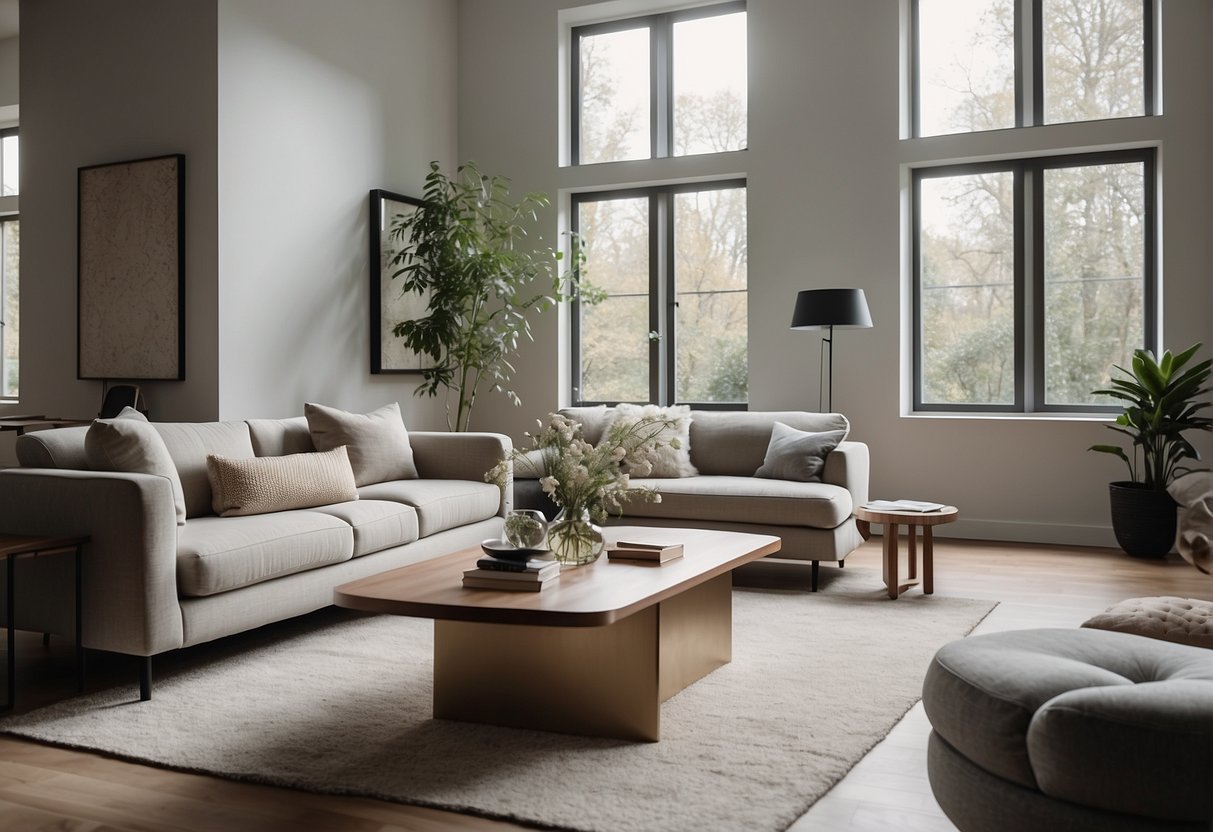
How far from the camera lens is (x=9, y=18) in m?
7.05

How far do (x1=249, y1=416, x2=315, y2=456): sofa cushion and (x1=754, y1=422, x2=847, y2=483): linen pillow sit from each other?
225cm

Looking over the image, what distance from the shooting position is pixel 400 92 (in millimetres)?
6691

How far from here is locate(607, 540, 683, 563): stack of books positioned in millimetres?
3225

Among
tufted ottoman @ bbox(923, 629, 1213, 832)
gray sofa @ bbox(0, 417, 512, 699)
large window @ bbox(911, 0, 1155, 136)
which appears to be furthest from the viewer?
large window @ bbox(911, 0, 1155, 136)

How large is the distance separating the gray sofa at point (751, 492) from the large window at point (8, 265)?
15.8ft

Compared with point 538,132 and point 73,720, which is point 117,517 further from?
point 538,132

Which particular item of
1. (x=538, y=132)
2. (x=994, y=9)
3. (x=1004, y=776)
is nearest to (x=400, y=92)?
(x=538, y=132)

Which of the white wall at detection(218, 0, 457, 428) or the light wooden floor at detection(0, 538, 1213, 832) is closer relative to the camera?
the light wooden floor at detection(0, 538, 1213, 832)

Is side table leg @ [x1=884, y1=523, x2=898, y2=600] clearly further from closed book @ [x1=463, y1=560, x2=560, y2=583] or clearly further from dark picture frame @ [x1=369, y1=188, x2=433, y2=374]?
dark picture frame @ [x1=369, y1=188, x2=433, y2=374]

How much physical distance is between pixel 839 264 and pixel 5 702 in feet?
16.4

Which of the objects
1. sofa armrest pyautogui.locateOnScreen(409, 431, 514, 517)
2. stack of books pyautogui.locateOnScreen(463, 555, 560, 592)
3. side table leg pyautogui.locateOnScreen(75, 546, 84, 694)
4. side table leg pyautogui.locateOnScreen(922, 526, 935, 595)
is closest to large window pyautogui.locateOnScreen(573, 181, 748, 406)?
sofa armrest pyautogui.locateOnScreen(409, 431, 514, 517)

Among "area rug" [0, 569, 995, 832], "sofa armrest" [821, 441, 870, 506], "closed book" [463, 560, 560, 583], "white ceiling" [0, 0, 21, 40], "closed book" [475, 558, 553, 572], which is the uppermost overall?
"white ceiling" [0, 0, 21, 40]

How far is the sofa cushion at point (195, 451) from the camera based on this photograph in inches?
152

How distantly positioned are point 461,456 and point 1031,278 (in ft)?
11.8
